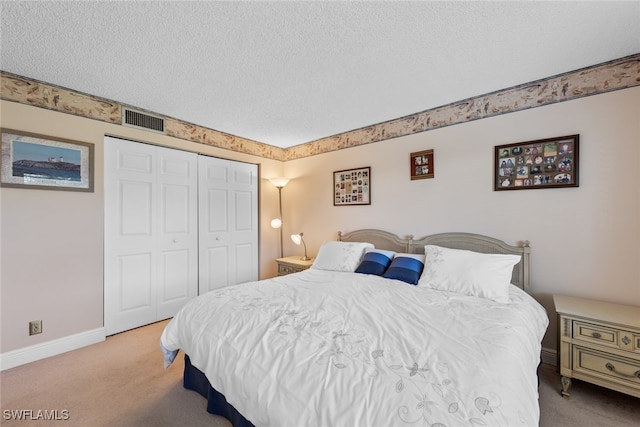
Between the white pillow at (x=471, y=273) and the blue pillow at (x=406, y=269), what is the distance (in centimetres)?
8

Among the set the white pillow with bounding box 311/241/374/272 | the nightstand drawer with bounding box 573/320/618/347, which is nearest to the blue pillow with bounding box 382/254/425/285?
the white pillow with bounding box 311/241/374/272

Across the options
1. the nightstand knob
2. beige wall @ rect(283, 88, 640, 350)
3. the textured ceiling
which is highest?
the textured ceiling

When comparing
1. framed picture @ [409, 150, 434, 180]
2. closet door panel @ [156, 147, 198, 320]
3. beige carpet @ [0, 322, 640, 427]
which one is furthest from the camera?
closet door panel @ [156, 147, 198, 320]

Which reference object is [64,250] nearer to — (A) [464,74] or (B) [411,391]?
(B) [411,391]

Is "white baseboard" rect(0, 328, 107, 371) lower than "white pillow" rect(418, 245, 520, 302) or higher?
lower

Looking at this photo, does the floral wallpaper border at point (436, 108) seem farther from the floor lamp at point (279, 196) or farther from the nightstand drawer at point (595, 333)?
the nightstand drawer at point (595, 333)

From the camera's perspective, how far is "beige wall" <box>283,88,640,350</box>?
2.04m

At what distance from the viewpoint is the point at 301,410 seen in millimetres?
1008

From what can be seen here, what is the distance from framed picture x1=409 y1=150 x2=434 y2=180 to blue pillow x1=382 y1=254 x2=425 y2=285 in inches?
37.1

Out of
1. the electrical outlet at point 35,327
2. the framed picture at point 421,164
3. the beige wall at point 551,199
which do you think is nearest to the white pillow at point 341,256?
the beige wall at point 551,199

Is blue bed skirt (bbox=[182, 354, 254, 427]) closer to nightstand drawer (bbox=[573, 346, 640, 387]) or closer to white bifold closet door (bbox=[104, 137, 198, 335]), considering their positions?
white bifold closet door (bbox=[104, 137, 198, 335])

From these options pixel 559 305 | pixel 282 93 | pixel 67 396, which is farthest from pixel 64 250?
pixel 559 305

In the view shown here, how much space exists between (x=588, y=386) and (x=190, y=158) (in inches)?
175

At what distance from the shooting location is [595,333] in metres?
1.79
